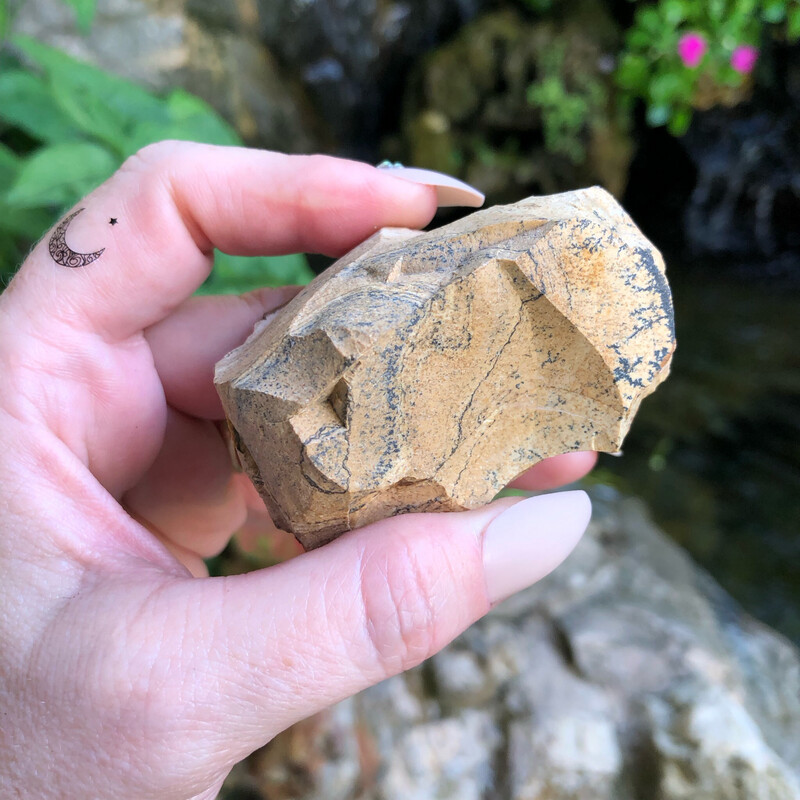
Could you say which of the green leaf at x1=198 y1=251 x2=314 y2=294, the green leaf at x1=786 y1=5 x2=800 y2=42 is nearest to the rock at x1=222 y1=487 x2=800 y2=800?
the green leaf at x1=198 y1=251 x2=314 y2=294

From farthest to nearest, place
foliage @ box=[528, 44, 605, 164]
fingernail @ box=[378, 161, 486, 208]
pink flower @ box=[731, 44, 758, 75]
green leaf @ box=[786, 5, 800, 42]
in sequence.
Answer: foliage @ box=[528, 44, 605, 164] → pink flower @ box=[731, 44, 758, 75] → green leaf @ box=[786, 5, 800, 42] → fingernail @ box=[378, 161, 486, 208]

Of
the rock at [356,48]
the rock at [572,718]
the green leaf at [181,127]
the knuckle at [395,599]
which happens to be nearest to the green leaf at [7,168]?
the green leaf at [181,127]

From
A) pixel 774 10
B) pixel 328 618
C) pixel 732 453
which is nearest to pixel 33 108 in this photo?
pixel 328 618

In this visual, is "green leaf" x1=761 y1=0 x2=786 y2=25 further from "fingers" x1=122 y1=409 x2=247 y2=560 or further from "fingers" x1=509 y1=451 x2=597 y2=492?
"fingers" x1=122 y1=409 x2=247 y2=560

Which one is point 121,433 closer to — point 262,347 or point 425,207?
point 262,347

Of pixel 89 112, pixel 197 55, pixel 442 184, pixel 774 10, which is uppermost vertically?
pixel 197 55

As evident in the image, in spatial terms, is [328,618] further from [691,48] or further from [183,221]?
[691,48]
